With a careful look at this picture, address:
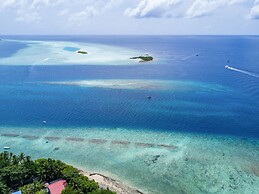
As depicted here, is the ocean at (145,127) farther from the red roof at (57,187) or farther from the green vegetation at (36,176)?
the red roof at (57,187)

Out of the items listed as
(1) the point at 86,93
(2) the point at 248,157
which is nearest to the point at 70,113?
(1) the point at 86,93

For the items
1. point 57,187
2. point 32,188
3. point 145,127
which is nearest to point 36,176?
point 32,188

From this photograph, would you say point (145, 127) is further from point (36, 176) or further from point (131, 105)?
point (36, 176)

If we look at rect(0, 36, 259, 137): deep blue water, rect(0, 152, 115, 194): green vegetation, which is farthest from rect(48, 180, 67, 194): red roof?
rect(0, 36, 259, 137): deep blue water

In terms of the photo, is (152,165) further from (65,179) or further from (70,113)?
(70,113)

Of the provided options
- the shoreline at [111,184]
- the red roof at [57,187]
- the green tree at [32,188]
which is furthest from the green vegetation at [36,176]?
the shoreline at [111,184]

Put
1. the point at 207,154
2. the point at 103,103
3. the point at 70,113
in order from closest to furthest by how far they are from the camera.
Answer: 1. the point at 207,154
2. the point at 70,113
3. the point at 103,103
